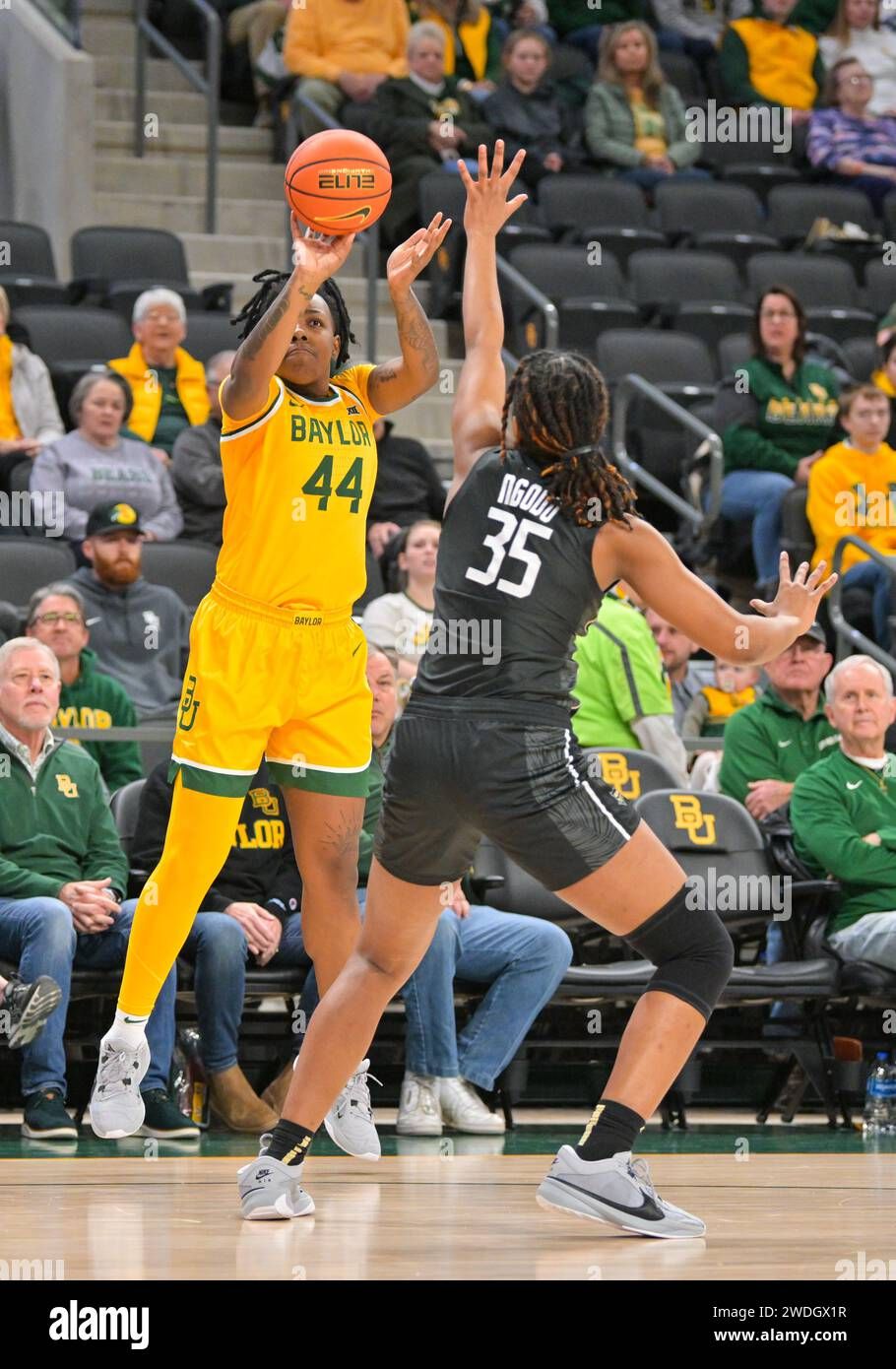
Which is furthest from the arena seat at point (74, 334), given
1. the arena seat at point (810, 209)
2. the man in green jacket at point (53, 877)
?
the arena seat at point (810, 209)

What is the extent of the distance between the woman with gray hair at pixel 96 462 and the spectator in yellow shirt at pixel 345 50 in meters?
3.44

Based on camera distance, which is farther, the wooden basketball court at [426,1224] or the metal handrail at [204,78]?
the metal handrail at [204,78]

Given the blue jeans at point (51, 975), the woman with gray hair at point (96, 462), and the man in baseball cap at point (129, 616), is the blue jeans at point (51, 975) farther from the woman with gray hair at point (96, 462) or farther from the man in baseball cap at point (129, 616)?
the woman with gray hair at point (96, 462)

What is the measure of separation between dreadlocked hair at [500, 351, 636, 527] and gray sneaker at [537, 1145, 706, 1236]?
3.98 ft

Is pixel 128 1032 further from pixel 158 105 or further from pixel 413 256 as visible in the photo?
pixel 158 105

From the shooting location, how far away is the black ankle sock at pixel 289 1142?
427 cm

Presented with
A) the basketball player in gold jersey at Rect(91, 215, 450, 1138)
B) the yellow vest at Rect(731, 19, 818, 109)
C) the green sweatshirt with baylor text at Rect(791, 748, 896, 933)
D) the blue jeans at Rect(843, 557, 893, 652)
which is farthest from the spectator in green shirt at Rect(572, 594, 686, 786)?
the yellow vest at Rect(731, 19, 818, 109)

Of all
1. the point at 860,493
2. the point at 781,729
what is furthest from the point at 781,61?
the point at 781,729

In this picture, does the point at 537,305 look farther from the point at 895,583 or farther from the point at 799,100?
the point at 799,100

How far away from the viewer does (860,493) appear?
9.84 metres

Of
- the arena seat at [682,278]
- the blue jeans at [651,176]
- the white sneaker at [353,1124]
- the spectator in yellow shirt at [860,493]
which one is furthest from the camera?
the blue jeans at [651,176]

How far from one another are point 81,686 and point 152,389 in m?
2.41

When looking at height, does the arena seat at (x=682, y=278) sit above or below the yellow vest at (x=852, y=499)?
above
